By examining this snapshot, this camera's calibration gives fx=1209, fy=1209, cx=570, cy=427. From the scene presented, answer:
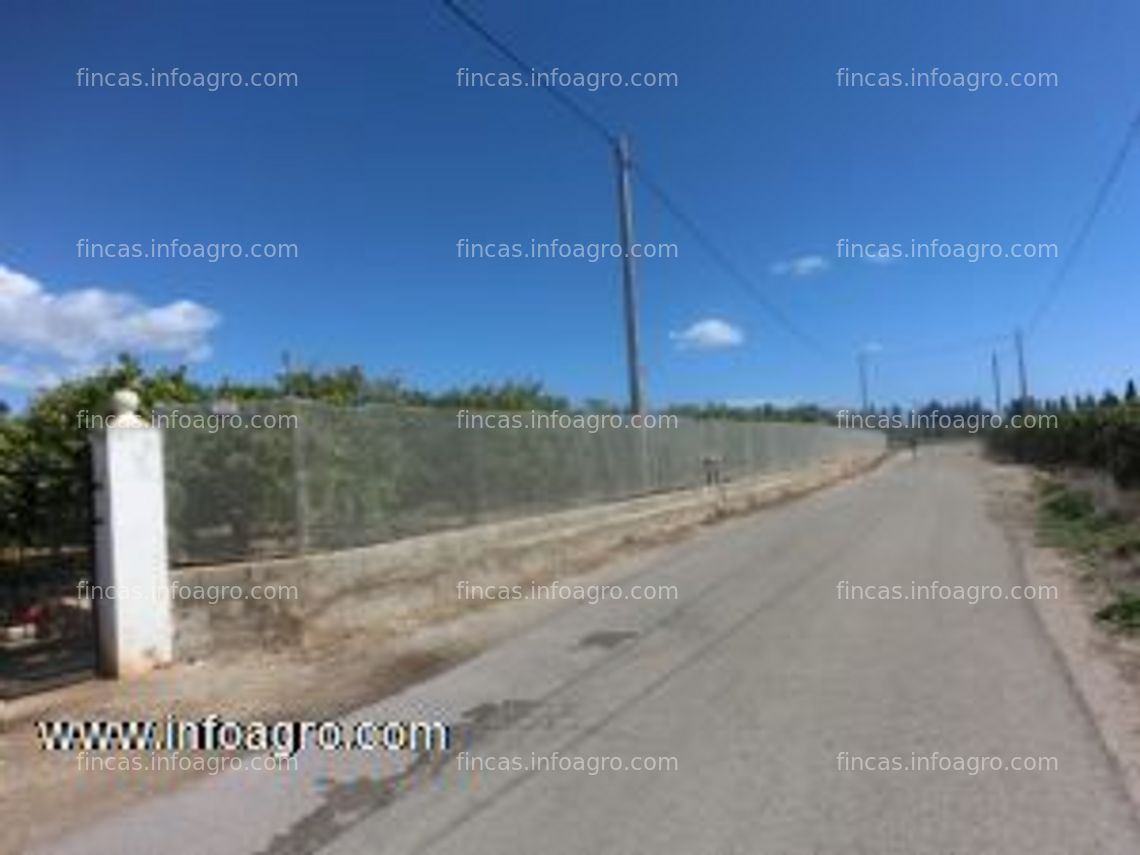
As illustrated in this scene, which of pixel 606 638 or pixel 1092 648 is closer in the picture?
pixel 1092 648

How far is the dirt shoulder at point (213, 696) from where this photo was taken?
658 cm

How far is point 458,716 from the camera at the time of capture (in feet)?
27.0

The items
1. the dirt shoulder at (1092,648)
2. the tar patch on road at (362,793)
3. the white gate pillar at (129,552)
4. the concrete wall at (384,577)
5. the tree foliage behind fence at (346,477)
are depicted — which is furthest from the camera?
the tree foliage behind fence at (346,477)

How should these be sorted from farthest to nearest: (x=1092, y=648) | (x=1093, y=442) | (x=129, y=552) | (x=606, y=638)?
(x=1093, y=442) → (x=606, y=638) → (x=1092, y=648) → (x=129, y=552)

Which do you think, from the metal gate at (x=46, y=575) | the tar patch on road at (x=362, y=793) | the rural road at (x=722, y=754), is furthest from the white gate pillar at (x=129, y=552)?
the tar patch on road at (x=362, y=793)

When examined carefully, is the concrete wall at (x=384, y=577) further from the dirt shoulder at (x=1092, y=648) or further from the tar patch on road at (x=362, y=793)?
the dirt shoulder at (x=1092, y=648)

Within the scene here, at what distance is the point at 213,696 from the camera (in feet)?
29.5

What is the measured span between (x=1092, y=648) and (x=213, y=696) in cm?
715

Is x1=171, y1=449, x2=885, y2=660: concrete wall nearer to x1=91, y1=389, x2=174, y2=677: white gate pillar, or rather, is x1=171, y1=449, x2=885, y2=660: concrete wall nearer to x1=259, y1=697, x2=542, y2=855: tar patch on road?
x1=91, y1=389, x2=174, y2=677: white gate pillar

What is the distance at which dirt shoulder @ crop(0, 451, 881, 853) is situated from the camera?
658cm

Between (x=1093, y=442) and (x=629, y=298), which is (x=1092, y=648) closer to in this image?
(x=629, y=298)

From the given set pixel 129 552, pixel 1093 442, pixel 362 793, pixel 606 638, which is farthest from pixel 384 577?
pixel 1093 442

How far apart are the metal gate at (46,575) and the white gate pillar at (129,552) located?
192mm

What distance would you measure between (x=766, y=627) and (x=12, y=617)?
772cm
